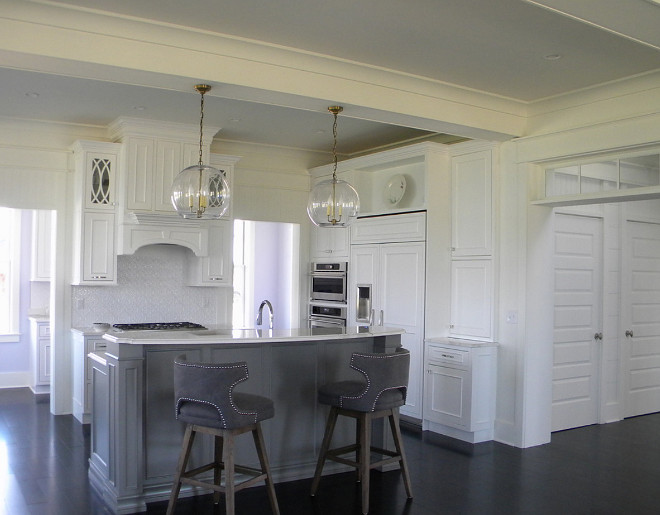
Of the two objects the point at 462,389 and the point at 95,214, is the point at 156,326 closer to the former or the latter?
the point at 95,214

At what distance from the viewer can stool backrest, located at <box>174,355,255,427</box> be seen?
3.62m

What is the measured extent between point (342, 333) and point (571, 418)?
285 cm

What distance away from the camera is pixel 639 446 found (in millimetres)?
5613

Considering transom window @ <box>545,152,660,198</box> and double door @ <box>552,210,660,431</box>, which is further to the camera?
double door @ <box>552,210,660,431</box>

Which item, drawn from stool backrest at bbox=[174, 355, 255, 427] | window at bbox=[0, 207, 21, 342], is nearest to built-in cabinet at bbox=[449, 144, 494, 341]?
stool backrest at bbox=[174, 355, 255, 427]

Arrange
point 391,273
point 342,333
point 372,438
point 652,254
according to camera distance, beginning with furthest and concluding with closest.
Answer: point 652,254 → point 391,273 → point 372,438 → point 342,333

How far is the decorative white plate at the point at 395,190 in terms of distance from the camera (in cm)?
684

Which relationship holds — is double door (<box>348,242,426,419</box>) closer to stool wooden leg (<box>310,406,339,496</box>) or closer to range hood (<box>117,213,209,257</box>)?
range hood (<box>117,213,209,257</box>)

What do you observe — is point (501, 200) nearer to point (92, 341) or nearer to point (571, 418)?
point (571, 418)

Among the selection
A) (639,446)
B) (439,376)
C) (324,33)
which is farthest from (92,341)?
(639,446)

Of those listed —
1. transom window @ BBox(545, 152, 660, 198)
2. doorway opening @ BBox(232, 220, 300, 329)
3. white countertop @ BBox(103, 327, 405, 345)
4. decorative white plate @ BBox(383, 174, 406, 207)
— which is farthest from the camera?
doorway opening @ BBox(232, 220, 300, 329)

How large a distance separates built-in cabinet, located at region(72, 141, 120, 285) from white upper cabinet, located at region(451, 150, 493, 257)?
10.5 ft

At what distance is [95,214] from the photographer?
20.7 feet

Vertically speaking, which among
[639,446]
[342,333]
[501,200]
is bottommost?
[639,446]
